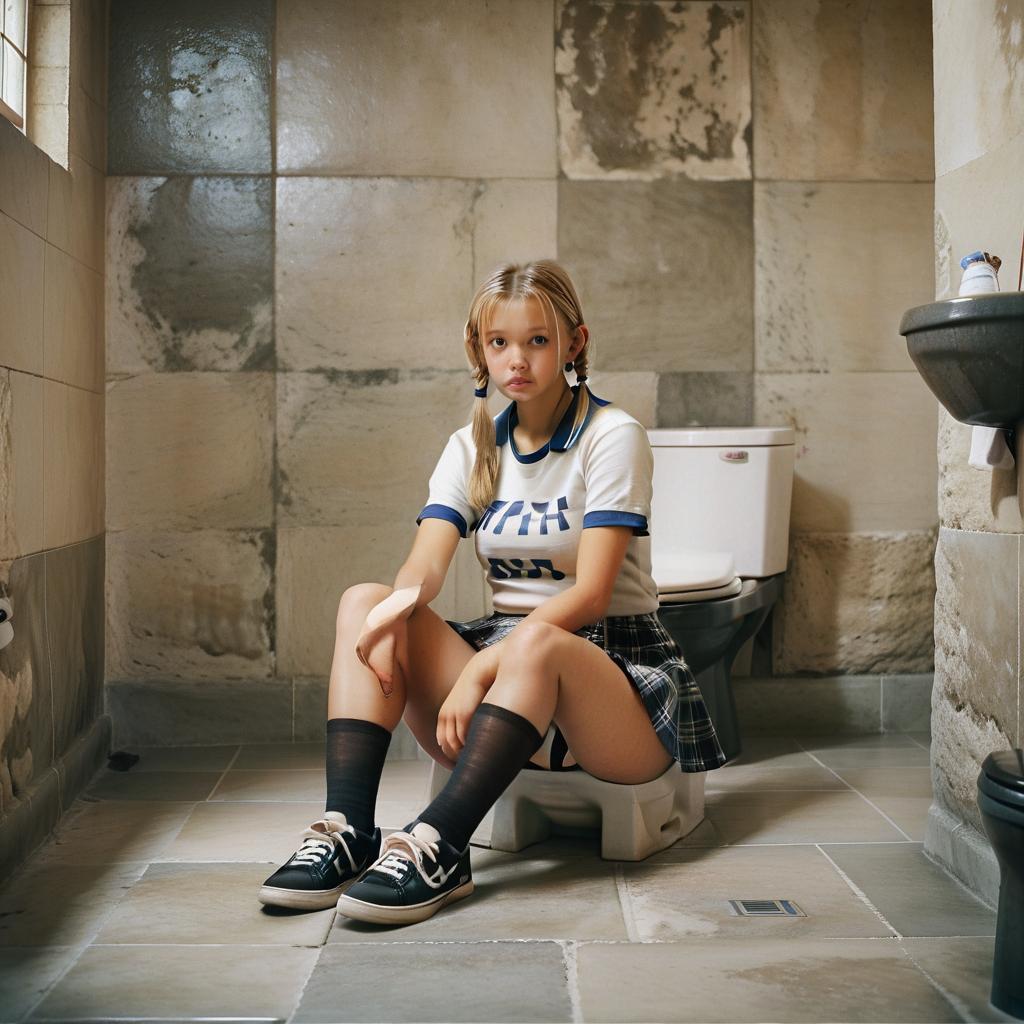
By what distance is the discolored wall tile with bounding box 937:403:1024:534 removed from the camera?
1.83m

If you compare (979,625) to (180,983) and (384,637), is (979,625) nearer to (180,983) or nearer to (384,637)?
(384,637)

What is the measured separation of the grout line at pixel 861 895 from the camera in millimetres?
1783

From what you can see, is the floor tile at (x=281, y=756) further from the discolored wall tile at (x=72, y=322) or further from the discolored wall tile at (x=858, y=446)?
the discolored wall tile at (x=858, y=446)

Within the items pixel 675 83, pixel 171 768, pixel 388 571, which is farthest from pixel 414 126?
pixel 171 768

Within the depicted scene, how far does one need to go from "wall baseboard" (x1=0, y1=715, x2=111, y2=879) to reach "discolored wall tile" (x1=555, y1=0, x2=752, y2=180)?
6.08ft

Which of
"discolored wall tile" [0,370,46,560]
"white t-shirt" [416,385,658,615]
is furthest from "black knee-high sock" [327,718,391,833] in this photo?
"discolored wall tile" [0,370,46,560]

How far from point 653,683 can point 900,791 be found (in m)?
0.92

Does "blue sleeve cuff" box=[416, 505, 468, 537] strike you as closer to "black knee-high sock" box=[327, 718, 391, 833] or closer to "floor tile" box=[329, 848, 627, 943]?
"black knee-high sock" box=[327, 718, 391, 833]

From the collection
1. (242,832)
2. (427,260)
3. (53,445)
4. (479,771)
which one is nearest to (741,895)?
(479,771)

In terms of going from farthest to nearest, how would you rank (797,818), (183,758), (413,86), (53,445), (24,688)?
(413,86) < (183,758) < (53,445) < (797,818) < (24,688)

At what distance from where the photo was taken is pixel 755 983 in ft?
5.13

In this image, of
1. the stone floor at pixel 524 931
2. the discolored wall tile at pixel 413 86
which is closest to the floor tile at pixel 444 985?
the stone floor at pixel 524 931

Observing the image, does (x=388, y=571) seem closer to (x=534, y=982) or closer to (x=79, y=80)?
(x=79, y=80)

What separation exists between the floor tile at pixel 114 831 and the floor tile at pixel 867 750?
1535 millimetres
